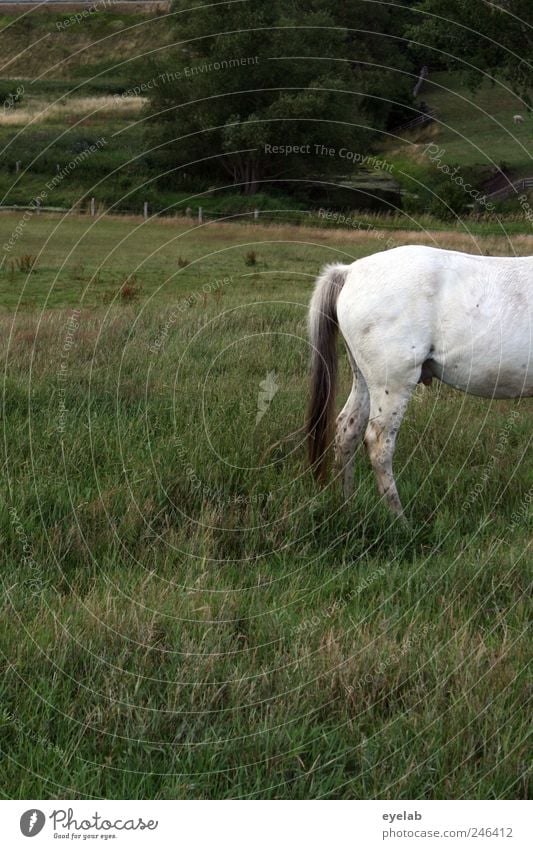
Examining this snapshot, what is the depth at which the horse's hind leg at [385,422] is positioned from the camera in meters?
5.86

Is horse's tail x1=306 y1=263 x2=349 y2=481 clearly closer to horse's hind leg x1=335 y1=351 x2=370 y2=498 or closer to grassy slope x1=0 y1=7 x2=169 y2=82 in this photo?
horse's hind leg x1=335 y1=351 x2=370 y2=498

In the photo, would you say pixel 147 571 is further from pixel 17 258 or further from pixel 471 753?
pixel 17 258

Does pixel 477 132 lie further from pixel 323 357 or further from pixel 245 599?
pixel 245 599

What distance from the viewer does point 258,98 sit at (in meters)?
32.9

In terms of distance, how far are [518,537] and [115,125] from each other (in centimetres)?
4169

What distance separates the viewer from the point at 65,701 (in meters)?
3.41

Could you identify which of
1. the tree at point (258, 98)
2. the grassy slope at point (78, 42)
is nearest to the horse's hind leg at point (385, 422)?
the tree at point (258, 98)
